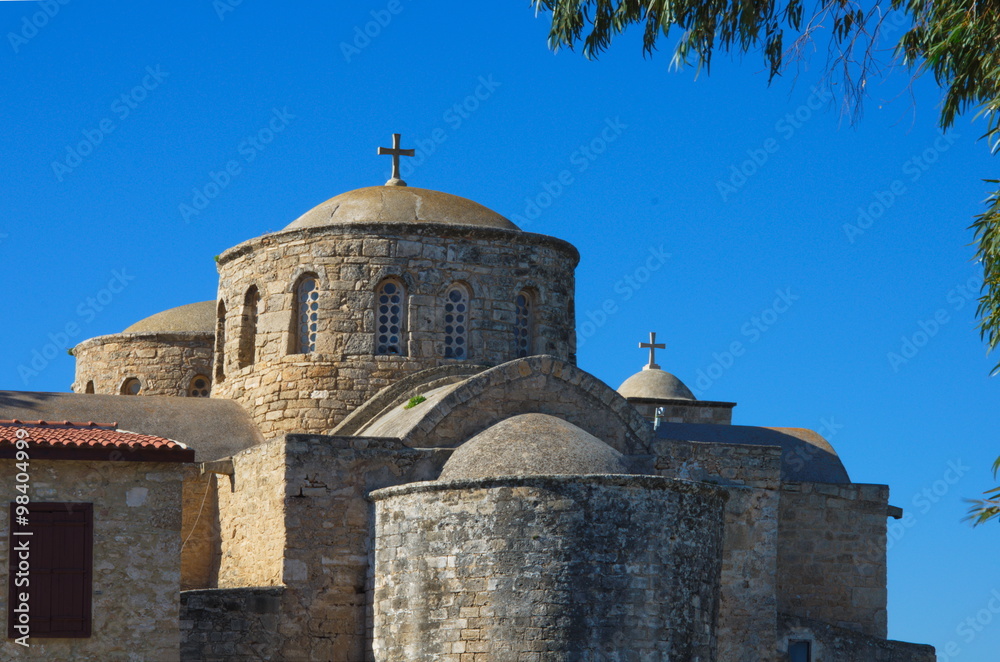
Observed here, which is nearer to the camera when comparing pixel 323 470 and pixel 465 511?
pixel 465 511

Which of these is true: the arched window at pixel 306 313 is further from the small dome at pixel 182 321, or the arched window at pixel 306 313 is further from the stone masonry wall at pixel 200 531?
the small dome at pixel 182 321

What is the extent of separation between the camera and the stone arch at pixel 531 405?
17.0 meters

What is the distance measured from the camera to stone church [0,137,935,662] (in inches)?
564

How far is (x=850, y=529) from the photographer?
2028 cm

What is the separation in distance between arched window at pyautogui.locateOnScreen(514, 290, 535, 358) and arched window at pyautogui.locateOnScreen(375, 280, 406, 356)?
148 centimetres

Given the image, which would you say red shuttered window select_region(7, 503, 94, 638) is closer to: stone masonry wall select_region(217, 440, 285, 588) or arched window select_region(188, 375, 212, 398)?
stone masonry wall select_region(217, 440, 285, 588)

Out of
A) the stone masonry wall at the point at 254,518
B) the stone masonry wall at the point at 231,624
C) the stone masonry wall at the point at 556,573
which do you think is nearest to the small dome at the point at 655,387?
the stone masonry wall at the point at 254,518

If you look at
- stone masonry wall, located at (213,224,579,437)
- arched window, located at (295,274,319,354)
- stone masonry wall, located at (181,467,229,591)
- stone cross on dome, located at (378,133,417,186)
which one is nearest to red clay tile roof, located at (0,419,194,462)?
stone masonry wall, located at (181,467,229,591)

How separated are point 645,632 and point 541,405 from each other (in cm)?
→ 352

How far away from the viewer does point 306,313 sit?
19484 mm

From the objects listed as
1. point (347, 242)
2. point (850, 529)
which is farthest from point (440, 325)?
point (850, 529)

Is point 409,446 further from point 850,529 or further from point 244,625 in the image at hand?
point 850,529

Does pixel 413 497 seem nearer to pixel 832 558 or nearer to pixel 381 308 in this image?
pixel 381 308

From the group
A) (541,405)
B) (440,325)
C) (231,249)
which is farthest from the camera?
(231,249)
